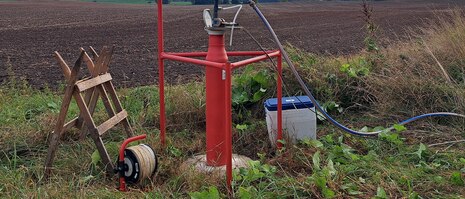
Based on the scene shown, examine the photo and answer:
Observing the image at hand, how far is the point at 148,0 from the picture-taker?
61.1 m

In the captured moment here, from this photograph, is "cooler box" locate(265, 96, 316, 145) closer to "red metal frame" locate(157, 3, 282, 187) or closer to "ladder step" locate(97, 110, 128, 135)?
"red metal frame" locate(157, 3, 282, 187)

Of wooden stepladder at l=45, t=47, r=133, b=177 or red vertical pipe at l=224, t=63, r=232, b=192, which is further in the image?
wooden stepladder at l=45, t=47, r=133, b=177

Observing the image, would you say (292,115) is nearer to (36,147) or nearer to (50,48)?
(36,147)

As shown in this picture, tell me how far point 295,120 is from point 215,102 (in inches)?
37.2

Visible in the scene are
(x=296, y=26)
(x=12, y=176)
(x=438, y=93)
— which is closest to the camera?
(x=12, y=176)

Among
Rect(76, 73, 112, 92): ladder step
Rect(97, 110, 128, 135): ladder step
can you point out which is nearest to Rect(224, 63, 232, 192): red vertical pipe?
Rect(97, 110, 128, 135): ladder step

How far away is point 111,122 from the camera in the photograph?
432cm

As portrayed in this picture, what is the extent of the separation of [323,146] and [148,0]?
5854cm

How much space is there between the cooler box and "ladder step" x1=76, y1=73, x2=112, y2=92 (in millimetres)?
1364

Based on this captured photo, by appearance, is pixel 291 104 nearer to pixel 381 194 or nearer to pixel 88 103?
pixel 381 194

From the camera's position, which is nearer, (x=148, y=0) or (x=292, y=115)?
(x=292, y=115)

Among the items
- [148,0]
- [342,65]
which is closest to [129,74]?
[342,65]

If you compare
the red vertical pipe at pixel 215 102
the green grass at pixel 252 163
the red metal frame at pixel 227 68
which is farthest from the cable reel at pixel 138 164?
the red metal frame at pixel 227 68

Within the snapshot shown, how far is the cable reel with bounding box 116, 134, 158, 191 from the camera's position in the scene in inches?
147
